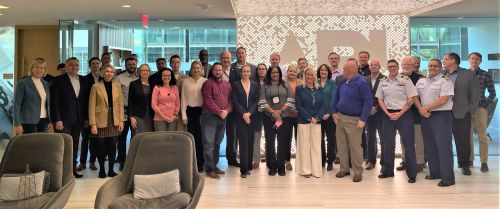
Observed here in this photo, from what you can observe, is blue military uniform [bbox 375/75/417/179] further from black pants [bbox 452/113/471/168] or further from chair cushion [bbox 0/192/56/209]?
chair cushion [bbox 0/192/56/209]

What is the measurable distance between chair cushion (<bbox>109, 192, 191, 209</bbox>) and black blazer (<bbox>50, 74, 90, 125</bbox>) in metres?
2.39

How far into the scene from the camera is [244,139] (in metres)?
5.39

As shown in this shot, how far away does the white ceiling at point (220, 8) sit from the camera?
6184 mm

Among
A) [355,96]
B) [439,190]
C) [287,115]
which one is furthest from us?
[287,115]

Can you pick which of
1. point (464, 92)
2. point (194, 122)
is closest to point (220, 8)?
point (194, 122)

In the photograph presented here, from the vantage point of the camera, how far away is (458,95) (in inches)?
208

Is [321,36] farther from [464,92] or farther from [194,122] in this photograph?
[194,122]

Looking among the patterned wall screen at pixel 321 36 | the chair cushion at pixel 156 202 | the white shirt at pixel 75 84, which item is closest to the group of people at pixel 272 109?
the white shirt at pixel 75 84

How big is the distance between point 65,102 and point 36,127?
46cm

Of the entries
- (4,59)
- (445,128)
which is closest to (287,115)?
(445,128)

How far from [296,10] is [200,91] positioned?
2.43 metres

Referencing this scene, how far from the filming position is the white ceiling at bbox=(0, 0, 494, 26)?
6184mm

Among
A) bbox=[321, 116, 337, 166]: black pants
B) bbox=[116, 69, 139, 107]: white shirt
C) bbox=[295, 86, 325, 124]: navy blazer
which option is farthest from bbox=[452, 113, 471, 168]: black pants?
bbox=[116, 69, 139, 107]: white shirt

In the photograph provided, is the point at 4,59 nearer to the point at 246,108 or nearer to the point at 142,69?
the point at 142,69
